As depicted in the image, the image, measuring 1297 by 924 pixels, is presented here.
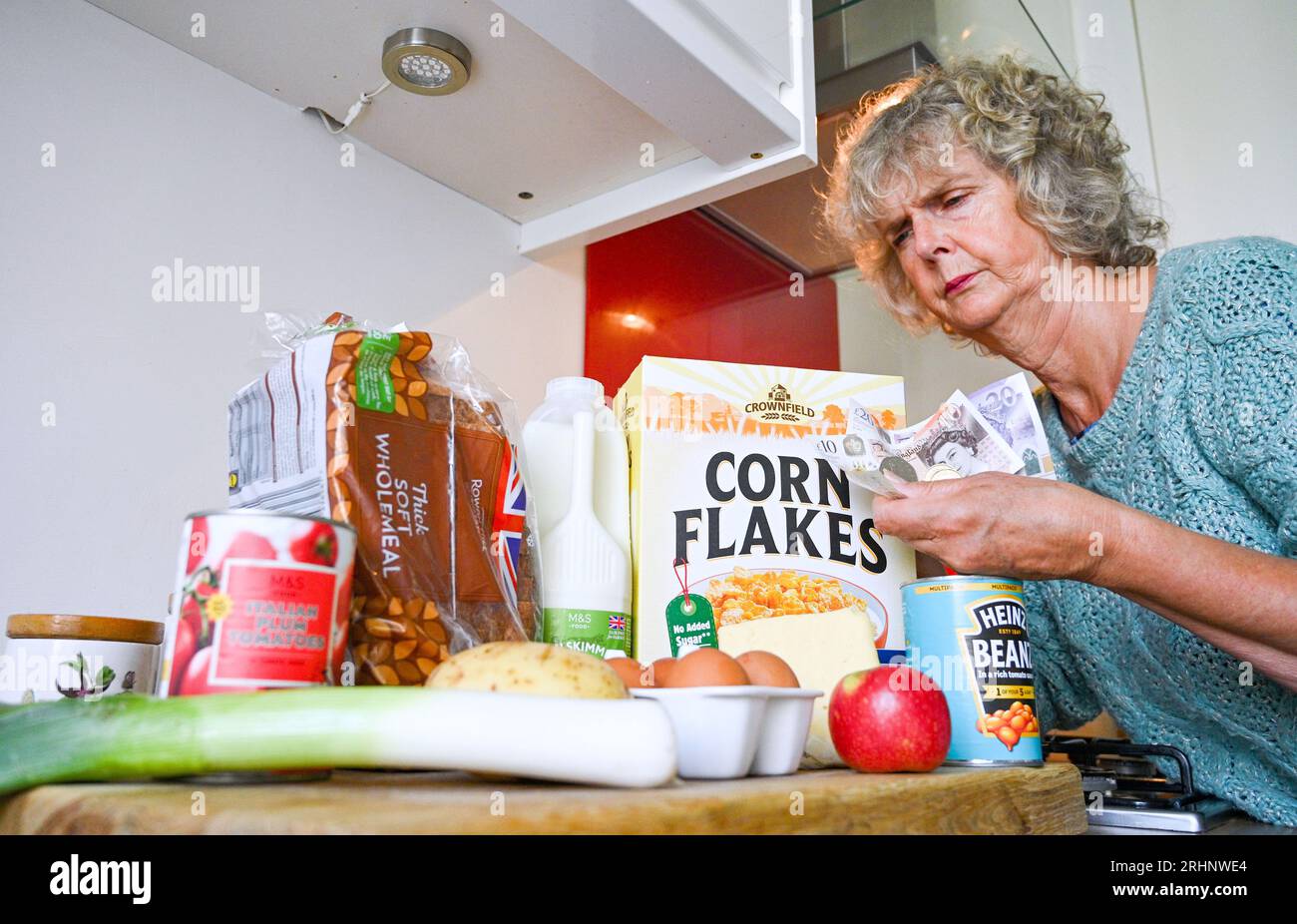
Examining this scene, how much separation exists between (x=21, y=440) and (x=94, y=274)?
20cm

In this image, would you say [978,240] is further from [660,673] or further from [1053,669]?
[660,673]

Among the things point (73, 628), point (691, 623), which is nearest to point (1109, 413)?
point (691, 623)

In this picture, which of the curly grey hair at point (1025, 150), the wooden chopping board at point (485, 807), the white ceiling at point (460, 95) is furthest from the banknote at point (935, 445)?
the white ceiling at point (460, 95)

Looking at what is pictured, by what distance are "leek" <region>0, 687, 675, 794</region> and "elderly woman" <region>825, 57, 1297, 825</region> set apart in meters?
0.53

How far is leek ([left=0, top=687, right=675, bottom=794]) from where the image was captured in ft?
1.38

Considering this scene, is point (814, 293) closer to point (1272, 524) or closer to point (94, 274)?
point (1272, 524)

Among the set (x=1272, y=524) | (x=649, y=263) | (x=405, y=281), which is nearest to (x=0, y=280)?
(x=405, y=281)

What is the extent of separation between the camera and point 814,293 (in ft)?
8.07

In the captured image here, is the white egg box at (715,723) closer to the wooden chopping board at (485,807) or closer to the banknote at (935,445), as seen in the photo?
the wooden chopping board at (485,807)

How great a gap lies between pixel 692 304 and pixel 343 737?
5.38 feet

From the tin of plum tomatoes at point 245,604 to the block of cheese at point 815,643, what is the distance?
Answer: 455 mm

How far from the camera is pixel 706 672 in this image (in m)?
0.59

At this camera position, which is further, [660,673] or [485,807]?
[660,673]

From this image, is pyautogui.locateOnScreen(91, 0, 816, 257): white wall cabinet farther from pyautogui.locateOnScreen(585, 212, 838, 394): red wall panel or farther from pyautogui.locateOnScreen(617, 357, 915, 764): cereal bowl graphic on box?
pyautogui.locateOnScreen(617, 357, 915, 764): cereal bowl graphic on box
